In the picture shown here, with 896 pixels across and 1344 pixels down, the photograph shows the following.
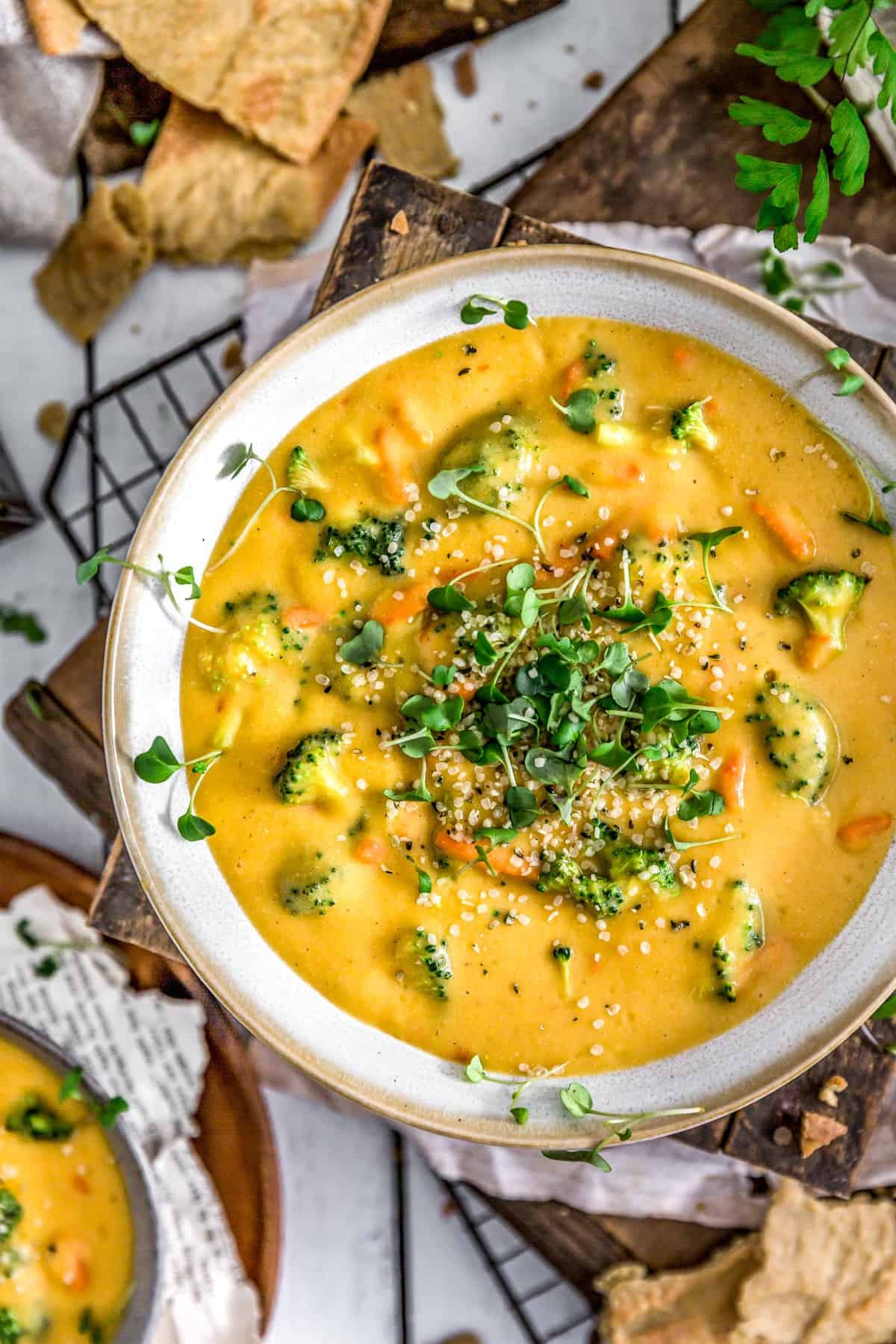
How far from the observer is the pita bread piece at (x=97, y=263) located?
141 inches

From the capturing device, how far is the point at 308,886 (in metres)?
2.69

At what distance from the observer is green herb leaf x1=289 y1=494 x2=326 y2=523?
2.67 m

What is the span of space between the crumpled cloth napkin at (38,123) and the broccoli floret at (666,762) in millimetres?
2476

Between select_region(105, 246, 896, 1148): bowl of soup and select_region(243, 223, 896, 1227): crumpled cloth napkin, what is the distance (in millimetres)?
708

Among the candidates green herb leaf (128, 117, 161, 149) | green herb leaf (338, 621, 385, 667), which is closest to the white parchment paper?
green herb leaf (338, 621, 385, 667)

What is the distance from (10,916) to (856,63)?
3.12 metres

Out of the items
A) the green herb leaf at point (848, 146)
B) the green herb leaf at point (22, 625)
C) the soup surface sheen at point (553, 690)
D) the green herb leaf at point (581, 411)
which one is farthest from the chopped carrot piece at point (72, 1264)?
the green herb leaf at point (848, 146)

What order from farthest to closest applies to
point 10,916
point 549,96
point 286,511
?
point 549,96
point 10,916
point 286,511

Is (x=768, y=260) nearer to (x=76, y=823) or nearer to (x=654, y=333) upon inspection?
(x=654, y=333)

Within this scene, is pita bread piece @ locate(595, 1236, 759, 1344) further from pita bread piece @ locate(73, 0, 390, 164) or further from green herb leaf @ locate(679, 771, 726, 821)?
pita bread piece @ locate(73, 0, 390, 164)

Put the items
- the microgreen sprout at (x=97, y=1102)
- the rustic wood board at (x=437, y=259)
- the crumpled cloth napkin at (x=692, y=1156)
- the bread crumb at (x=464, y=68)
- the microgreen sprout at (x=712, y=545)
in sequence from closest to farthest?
the microgreen sprout at (x=712, y=545)
the rustic wood board at (x=437, y=259)
the microgreen sprout at (x=97, y=1102)
the crumpled cloth napkin at (x=692, y=1156)
the bread crumb at (x=464, y=68)

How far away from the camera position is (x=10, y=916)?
11.5 ft

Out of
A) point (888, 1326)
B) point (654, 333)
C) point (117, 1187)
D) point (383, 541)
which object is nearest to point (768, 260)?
point (654, 333)

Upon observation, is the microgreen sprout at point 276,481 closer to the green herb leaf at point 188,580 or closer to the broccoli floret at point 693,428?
the green herb leaf at point 188,580
